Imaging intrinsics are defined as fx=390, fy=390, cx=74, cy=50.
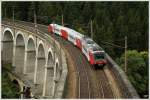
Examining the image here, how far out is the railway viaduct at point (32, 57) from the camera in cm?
6456

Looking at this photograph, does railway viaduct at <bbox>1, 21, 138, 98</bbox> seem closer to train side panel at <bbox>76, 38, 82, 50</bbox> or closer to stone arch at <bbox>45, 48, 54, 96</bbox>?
stone arch at <bbox>45, 48, 54, 96</bbox>

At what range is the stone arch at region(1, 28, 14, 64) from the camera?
89.8 meters

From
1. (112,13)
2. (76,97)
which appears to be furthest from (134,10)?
(76,97)

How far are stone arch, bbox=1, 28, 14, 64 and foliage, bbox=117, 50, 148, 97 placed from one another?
27419 mm

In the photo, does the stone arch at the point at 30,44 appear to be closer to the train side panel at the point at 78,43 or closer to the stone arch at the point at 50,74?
the stone arch at the point at 50,74

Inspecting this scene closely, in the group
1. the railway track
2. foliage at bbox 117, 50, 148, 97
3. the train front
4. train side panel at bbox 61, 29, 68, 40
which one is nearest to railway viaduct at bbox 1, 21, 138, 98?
the railway track

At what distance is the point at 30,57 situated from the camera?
3145 inches

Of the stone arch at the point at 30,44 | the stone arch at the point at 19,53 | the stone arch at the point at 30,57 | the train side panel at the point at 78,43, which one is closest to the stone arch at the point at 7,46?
the stone arch at the point at 19,53

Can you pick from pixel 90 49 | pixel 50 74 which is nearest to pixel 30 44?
pixel 50 74

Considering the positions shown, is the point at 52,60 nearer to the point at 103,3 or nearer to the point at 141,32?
the point at 141,32

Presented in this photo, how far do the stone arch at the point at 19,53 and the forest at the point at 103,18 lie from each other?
1470 cm

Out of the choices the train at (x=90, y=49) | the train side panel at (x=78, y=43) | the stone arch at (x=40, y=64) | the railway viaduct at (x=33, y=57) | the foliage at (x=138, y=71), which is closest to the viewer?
the train at (x=90, y=49)

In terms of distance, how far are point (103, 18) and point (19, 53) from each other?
30.3 m

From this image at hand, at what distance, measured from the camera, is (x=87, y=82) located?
149ft
